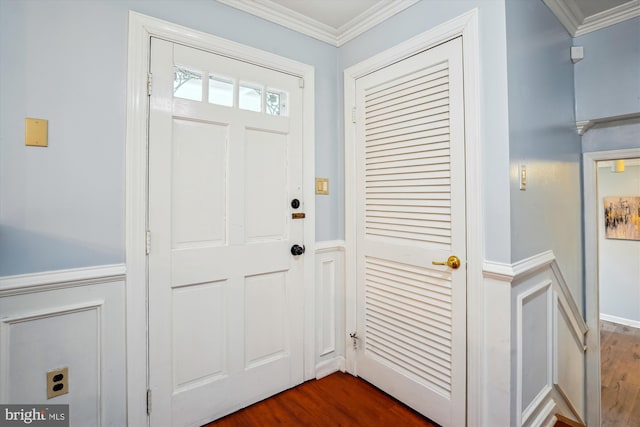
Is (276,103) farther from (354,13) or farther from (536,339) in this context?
(536,339)

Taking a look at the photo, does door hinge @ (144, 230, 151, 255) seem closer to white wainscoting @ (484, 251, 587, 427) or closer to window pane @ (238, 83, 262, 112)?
window pane @ (238, 83, 262, 112)

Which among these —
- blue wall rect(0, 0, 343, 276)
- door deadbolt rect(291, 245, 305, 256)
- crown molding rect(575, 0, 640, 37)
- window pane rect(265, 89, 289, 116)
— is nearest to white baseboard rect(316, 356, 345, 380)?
door deadbolt rect(291, 245, 305, 256)

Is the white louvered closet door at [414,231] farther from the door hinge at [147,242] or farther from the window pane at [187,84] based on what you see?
the door hinge at [147,242]

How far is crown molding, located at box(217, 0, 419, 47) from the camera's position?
68.6 inches

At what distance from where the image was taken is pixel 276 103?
187 cm

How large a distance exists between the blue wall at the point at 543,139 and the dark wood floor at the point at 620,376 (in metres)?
1.31

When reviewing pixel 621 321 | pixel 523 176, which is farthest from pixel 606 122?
pixel 621 321

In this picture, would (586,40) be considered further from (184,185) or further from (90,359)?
(90,359)

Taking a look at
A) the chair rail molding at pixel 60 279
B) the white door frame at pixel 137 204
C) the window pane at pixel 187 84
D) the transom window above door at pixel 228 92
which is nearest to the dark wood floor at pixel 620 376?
the white door frame at pixel 137 204

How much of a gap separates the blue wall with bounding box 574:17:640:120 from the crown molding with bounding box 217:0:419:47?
1.47 metres

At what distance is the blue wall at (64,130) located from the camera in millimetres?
1163

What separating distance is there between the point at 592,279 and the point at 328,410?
7.41ft

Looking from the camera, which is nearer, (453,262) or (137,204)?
(137,204)

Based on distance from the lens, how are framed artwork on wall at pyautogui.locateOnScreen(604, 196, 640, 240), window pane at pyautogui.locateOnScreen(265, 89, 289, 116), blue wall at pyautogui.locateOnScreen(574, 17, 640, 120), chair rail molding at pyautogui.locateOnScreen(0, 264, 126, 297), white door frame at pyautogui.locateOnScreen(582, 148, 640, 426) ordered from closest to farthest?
chair rail molding at pyautogui.locateOnScreen(0, 264, 126, 297) → window pane at pyautogui.locateOnScreen(265, 89, 289, 116) → blue wall at pyautogui.locateOnScreen(574, 17, 640, 120) → white door frame at pyautogui.locateOnScreen(582, 148, 640, 426) → framed artwork on wall at pyautogui.locateOnScreen(604, 196, 640, 240)
